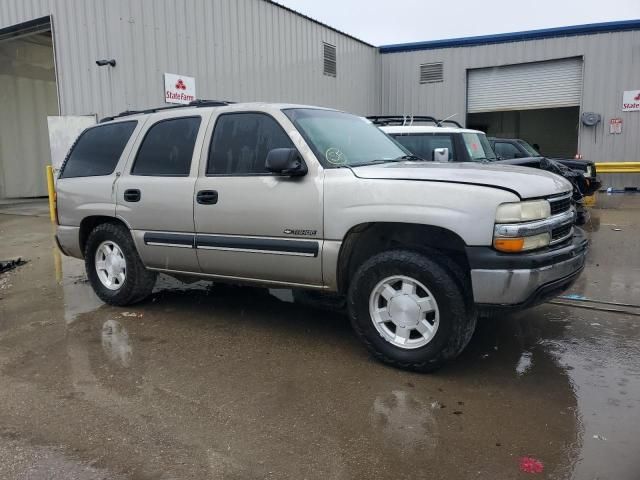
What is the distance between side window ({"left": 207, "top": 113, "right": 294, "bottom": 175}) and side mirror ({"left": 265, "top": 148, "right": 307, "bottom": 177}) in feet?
0.78

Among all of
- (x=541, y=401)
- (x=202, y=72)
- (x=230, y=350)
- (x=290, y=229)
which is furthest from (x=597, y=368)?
(x=202, y=72)

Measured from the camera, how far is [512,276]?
338cm

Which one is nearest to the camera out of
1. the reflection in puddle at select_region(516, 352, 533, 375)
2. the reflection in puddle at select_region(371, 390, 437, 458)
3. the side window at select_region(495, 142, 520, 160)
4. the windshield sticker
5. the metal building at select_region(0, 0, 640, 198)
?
the reflection in puddle at select_region(371, 390, 437, 458)

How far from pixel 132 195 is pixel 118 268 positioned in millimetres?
809

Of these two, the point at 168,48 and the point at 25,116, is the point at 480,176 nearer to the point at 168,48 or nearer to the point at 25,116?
the point at 168,48

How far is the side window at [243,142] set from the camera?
→ 4383 millimetres

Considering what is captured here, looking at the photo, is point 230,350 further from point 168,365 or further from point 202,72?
point 202,72

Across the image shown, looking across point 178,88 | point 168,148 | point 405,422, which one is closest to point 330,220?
point 405,422

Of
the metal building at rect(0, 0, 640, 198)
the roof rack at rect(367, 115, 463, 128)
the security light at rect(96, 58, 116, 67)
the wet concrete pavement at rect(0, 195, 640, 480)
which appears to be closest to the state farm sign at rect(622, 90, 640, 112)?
the metal building at rect(0, 0, 640, 198)

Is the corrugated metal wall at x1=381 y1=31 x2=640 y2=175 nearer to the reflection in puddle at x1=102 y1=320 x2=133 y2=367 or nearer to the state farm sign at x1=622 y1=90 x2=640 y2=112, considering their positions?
the state farm sign at x1=622 y1=90 x2=640 y2=112

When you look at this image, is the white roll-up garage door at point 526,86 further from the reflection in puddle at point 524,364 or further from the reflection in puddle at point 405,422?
the reflection in puddle at point 405,422

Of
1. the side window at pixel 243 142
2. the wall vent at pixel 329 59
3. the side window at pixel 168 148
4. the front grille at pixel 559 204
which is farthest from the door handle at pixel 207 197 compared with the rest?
the wall vent at pixel 329 59

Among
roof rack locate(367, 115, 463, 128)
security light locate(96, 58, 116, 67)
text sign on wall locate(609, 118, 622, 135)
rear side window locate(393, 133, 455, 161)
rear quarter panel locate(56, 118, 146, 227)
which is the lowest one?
rear quarter panel locate(56, 118, 146, 227)

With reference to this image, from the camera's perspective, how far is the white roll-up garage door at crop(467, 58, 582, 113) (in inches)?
709
